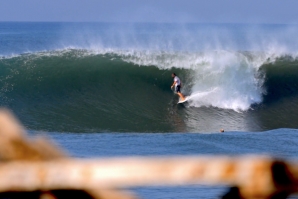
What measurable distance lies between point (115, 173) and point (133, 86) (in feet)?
64.6

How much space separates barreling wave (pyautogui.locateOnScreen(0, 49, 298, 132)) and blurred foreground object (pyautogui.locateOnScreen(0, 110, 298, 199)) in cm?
1377

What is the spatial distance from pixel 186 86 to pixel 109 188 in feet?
65.1

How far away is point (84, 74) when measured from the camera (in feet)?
74.9

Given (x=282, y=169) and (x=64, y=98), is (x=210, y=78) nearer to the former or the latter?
(x=64, y=98)

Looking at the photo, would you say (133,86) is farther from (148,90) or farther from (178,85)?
(178,85)

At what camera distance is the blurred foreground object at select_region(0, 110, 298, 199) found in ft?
6.38

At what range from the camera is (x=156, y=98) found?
20.8 m

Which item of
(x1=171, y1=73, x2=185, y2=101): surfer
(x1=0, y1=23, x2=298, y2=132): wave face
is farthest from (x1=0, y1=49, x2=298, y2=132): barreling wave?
(x1=171, y1=73, x2=185, y2=101): surfer

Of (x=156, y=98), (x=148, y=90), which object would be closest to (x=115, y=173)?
(x=156, y=98)

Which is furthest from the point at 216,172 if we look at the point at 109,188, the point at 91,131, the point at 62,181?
the point at 91,131

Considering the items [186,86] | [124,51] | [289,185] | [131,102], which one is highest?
[124,51]

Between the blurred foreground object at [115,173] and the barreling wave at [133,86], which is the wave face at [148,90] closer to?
the barreling wave at [133,86]

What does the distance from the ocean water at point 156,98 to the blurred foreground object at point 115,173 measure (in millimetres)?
9455

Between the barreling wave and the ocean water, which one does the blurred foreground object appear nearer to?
the ocean water
